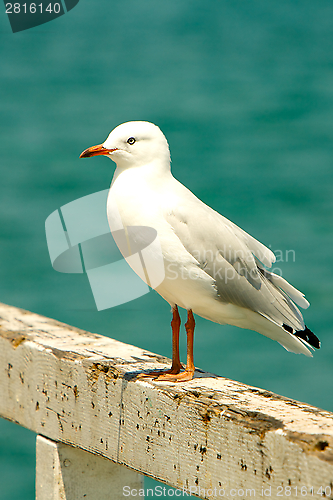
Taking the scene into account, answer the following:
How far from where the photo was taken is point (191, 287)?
2.14 m

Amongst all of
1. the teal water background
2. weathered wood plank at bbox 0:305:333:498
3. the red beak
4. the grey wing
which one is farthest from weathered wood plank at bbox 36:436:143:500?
the teal water background

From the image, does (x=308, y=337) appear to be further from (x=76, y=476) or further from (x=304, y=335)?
(x=76, y=476)

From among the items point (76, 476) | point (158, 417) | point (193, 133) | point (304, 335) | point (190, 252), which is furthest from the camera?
point (193, 133)

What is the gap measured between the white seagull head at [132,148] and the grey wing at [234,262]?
238 millimetres

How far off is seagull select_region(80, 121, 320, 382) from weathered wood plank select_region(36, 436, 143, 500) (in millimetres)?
369

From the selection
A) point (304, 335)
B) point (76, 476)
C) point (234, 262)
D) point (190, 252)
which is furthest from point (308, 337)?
point (76, 476)

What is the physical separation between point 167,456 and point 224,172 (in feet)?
22.0

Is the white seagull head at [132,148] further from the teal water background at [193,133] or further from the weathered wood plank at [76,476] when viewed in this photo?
the teal water background at [193,133]

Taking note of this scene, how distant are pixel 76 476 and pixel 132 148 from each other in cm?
116

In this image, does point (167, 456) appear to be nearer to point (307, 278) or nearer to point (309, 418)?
point (309, 418)

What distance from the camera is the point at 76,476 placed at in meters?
2.02

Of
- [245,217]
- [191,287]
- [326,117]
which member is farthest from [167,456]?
[326,117]

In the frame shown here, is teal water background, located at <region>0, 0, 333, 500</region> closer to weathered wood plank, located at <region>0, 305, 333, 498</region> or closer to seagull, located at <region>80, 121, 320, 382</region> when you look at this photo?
seagull, located at <region>80, 121, 320, 382</region>

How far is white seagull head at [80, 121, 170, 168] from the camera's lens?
89.1 inches
